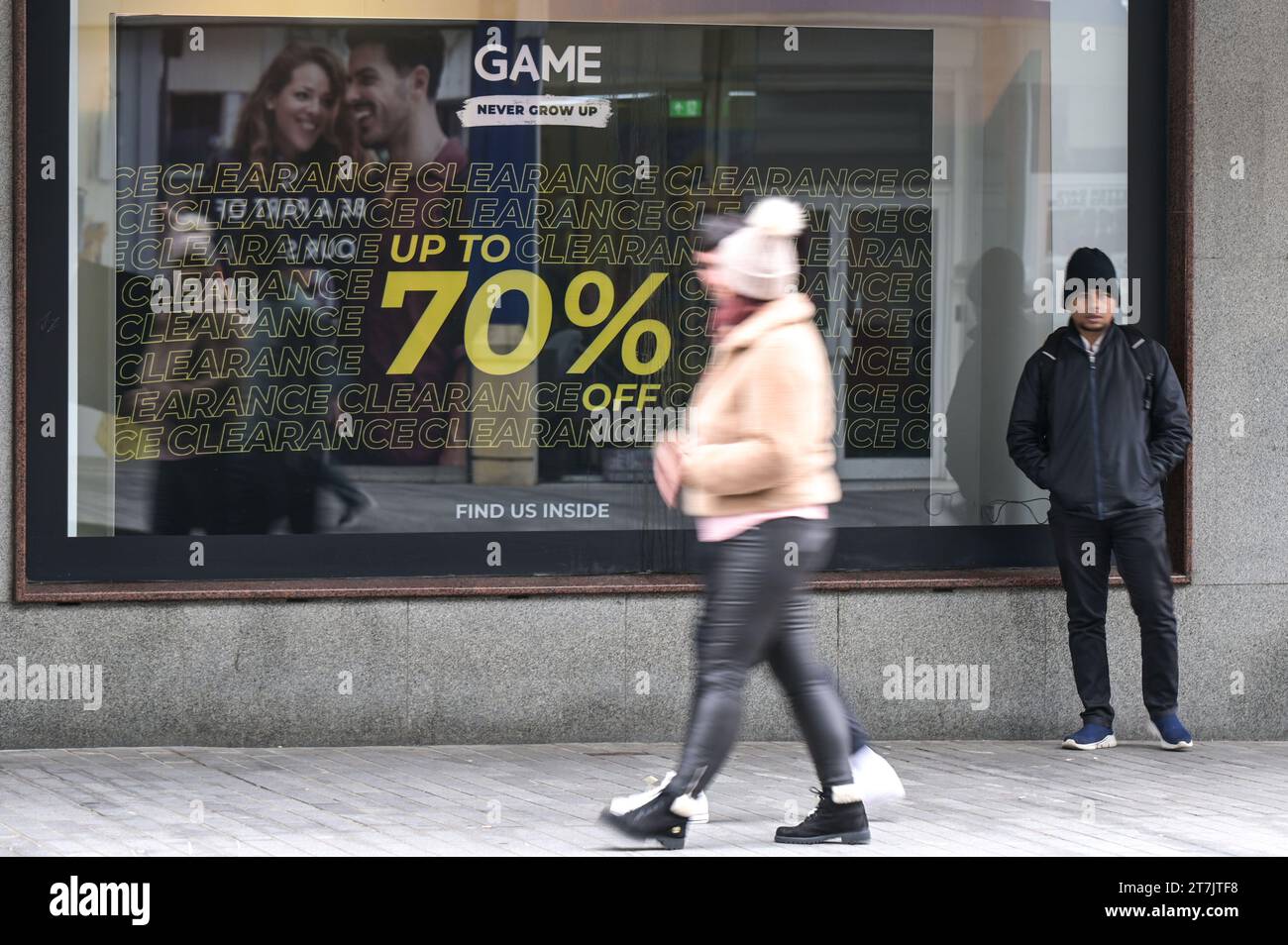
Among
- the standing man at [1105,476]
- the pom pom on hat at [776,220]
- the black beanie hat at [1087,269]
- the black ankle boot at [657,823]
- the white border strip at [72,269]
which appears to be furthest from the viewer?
the black beanie hat at [1087,269]

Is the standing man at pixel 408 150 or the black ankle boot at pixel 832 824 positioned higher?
the standing man at pixel 408 150

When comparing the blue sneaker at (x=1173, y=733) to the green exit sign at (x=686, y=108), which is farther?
Result: the green exit sign at (x=686, y=108)

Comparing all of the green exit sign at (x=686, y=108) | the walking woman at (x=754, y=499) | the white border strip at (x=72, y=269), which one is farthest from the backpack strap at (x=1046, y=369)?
the white border strip at (x=72, y=269)

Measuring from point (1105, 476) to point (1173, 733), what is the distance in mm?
1170

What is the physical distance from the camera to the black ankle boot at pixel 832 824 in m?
6.00

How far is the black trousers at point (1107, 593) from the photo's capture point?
8.25 m

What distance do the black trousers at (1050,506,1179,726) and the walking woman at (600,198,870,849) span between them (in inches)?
109

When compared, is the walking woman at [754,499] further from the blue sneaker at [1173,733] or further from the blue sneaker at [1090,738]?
the blue sneaker at [1173,733]

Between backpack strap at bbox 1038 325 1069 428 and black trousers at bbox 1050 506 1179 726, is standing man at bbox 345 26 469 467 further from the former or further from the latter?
black trousers at bbox 1050 506 1179 726

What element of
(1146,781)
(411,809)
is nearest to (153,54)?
(411,809)

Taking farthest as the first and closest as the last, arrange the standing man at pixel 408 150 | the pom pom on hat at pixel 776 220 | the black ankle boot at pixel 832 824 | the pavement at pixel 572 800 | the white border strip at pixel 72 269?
1. the standing man at pixel 408 150
2. the white border strip at pixel 72 269
3. the pavement at pixel 572 800
4. the black ankle boot at pixel 832 824
5. the pom pom on hat at pixel 776 220

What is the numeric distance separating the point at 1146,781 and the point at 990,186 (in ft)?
9.69

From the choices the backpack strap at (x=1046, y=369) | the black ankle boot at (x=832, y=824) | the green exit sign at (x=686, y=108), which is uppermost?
the green exit sign at (x=686, y=108)

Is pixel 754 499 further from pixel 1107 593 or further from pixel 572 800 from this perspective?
pixel 1107 593
